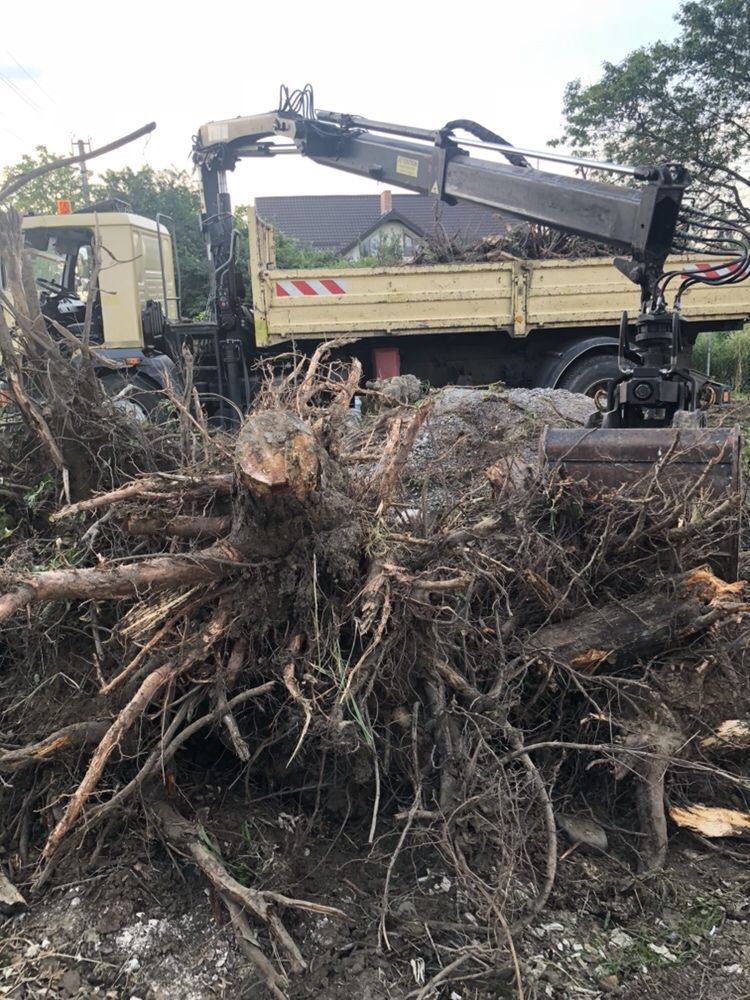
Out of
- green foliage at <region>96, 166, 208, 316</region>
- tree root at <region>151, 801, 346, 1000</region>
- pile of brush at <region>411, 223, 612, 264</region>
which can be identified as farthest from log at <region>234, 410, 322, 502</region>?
green foliage at <region>96, 166, 208, 316</region>

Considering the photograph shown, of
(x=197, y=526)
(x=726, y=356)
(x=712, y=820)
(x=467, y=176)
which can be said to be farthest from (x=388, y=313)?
(x=726, y=356)

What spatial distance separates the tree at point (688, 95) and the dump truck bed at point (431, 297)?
1217 centimetres

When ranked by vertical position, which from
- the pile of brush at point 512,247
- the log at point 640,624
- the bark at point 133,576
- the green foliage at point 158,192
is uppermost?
the green foliage at point 158,192

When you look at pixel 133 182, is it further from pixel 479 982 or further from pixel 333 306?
pixel 479 982

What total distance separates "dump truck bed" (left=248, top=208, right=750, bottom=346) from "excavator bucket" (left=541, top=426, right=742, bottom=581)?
16.7 ft

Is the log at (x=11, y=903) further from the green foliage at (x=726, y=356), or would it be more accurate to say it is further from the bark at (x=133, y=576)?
the green foliage at (x=726, y=356)

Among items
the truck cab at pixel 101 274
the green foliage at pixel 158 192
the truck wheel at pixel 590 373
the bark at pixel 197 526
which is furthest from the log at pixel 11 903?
the green foliage at pixel 158 192

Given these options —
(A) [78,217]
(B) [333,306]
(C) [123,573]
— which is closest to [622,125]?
(B) [333,306]

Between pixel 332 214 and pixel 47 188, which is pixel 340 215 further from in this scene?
pixel 47 188

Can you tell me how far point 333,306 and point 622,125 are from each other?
14817 millimetres

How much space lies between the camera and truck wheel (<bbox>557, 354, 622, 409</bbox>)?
341 inches

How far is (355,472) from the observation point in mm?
3203

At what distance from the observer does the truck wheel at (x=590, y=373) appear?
8.67m

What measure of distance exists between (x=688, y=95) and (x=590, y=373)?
46.6 ft
